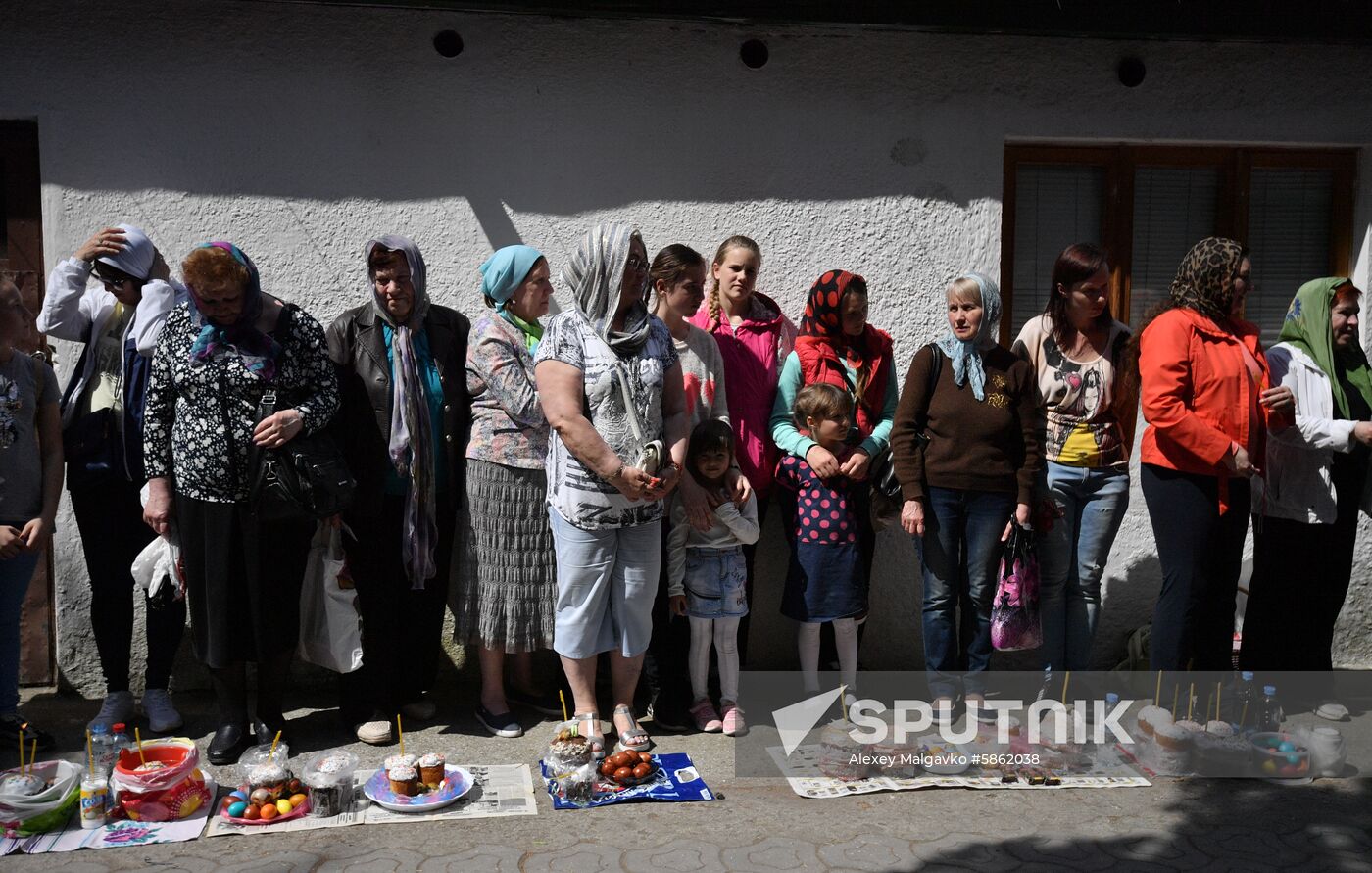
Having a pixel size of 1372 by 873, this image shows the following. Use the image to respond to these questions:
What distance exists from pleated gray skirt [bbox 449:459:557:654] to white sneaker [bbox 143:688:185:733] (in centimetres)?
119

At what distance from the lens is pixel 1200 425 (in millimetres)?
4414

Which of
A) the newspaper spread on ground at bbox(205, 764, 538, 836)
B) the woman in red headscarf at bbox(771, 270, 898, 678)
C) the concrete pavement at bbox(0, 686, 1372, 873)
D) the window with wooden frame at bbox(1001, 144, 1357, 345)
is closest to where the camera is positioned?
the concrete pavement at bbox(0, 686, 1372, 873)

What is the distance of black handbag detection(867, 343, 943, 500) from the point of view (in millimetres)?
4703

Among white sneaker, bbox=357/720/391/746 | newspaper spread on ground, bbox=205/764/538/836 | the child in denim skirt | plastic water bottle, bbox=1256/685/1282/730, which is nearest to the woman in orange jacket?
plastic water bottle, bbox=1256/685/1282/730

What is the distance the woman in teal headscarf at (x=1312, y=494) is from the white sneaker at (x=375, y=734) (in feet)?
11.7

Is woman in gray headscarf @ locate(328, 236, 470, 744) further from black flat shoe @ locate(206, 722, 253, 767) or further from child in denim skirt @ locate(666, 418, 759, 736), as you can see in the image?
child in denim skirt @ locate(666, 418, 759, 736)

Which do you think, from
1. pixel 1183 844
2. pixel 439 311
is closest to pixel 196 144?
pixel 439 311

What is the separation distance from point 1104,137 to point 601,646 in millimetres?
3343

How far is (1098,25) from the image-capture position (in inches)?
203

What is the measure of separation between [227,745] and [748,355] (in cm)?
252

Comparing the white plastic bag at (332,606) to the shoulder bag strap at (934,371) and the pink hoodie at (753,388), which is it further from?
the shoulder bag strap at (934,371)

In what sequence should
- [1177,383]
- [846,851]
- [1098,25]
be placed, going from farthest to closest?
[1098,25], [1177,383], [846,851]

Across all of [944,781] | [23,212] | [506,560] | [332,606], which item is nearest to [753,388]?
[506,560]

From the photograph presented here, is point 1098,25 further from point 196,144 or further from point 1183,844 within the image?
point 196,144
